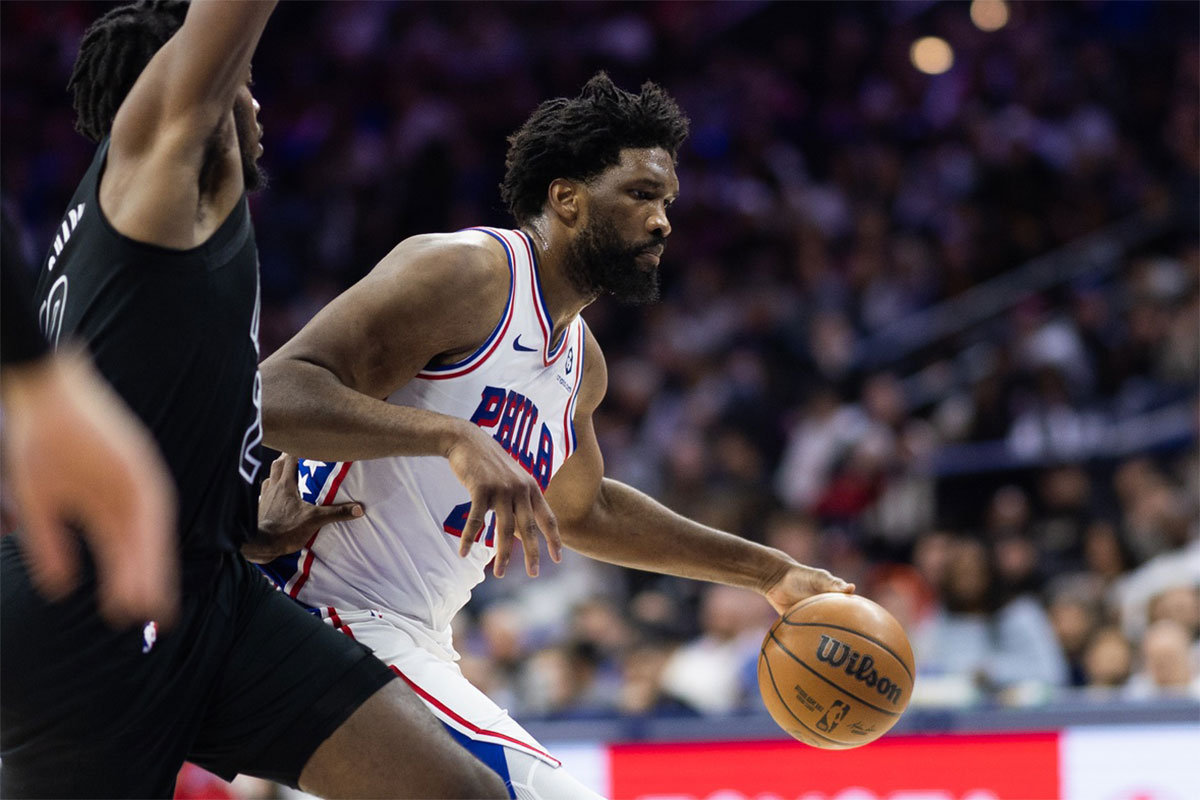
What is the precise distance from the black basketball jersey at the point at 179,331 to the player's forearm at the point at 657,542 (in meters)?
1.50

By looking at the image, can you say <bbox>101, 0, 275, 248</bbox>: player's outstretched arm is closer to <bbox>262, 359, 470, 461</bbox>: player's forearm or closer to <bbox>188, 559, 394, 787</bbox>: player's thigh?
<bbox>262, 359, 470, 461</bbox>: player's forearm

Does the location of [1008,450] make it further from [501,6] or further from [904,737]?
[501,6]

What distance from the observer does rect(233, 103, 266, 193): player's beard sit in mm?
2576

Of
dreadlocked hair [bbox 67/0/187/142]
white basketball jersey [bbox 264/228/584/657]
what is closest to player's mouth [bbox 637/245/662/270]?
white basketball jersey [bbox 264/228/584/657]

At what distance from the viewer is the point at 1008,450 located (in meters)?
8.68

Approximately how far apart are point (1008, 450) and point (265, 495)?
6313 millimetres

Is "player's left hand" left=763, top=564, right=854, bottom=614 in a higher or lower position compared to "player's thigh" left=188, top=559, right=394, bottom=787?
higher

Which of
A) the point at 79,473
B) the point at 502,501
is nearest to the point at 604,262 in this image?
the point at 502,501

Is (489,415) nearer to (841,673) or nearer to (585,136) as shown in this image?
(585,136)

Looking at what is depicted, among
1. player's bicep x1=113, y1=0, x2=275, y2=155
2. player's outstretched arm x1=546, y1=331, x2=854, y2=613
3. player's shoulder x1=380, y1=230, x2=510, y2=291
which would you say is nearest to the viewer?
player's bicep x1=113, y1=0, x2=275, y2=155

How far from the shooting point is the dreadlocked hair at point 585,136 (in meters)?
3.68

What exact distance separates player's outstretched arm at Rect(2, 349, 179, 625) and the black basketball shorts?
1215mm

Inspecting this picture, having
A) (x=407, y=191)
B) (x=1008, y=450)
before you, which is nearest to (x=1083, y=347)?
(x=1008, y=450)

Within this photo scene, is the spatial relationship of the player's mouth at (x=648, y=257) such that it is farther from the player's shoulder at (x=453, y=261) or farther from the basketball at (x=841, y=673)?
the basketball at (x=841, y=673)
